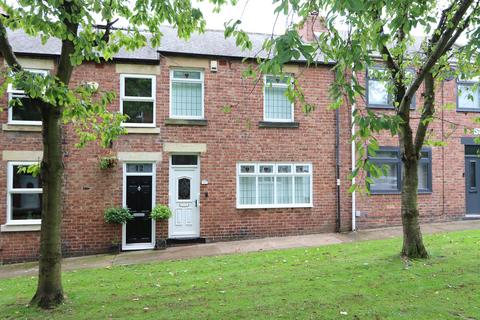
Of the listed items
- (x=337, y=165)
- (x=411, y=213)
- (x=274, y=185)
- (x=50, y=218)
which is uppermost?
(x=337, y=165)

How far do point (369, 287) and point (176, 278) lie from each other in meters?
3.41

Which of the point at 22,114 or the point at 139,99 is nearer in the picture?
the point at 22,114

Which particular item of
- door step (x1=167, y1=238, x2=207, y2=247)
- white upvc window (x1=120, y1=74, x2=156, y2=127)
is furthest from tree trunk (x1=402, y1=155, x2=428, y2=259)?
white upvc window (x1=120, y1=74, x2=156, y2=127)

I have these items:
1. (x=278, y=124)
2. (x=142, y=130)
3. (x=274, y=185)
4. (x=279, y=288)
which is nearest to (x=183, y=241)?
(x=274, y=185)

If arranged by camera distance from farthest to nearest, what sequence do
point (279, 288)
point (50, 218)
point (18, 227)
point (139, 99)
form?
point (139, 99) → point (18, 227) → point (279, 288) → point (50, 218)

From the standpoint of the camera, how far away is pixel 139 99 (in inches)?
460

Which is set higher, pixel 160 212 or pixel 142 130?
Result: pixel 142 130

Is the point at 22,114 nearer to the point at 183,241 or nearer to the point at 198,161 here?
the point at 198,161

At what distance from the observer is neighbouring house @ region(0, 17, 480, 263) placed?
36.4ft

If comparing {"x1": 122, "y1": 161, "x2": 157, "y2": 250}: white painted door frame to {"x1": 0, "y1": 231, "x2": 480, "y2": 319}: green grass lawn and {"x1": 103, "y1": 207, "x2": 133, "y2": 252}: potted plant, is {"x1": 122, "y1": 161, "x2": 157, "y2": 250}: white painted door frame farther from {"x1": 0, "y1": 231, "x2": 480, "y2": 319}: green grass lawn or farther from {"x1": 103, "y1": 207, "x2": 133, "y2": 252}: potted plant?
{"x1": 0, "y1": 231, "x2": 480, "y2": 319}: green grass lawn

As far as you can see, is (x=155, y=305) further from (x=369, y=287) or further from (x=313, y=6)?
(x=313, y=6)

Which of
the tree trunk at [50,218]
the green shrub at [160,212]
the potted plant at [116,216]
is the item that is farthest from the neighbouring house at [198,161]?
the tree trunk at [50,218]

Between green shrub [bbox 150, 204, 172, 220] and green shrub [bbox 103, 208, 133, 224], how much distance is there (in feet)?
2.29

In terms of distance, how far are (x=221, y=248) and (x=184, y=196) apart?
2038 mm
